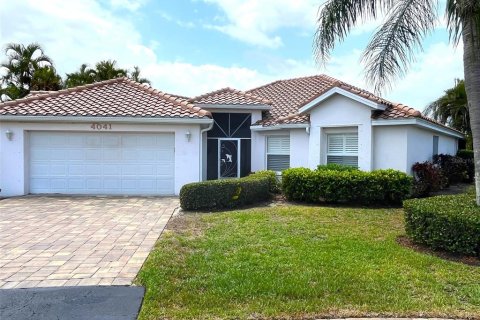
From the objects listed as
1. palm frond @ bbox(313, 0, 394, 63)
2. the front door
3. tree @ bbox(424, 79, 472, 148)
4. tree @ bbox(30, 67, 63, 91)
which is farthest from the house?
tree @ bbox(424, 79, 472, 148)

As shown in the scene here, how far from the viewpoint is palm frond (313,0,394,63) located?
333 inches

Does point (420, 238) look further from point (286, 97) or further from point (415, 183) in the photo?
point (286, 97)

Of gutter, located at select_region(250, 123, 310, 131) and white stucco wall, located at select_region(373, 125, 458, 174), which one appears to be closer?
white stucco wall, located at select_region(373, 125, 458, 174)

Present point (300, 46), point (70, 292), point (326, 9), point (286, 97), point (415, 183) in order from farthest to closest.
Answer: point (286, 97) < point (415, 183) < point (300, 46) < point (326, 9) < point (70, 292)

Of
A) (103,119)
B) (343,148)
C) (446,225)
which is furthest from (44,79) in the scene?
(446,225)

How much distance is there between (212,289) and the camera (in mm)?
5008

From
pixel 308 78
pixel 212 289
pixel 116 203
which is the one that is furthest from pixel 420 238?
pixel 308 78

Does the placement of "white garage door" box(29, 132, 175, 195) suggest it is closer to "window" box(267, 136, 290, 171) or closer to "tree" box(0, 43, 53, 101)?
"window" box(267, 136, 290, 171)

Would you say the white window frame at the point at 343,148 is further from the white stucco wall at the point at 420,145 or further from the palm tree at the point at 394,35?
the palm tree at the point at 394,35

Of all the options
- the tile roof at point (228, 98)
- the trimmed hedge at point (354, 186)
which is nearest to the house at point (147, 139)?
the trimmed hedge at point (354, 186)

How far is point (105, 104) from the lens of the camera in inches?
595

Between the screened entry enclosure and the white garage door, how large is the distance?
322cm

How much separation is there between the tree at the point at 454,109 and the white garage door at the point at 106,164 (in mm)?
23634

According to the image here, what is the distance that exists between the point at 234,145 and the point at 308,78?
7734mm
